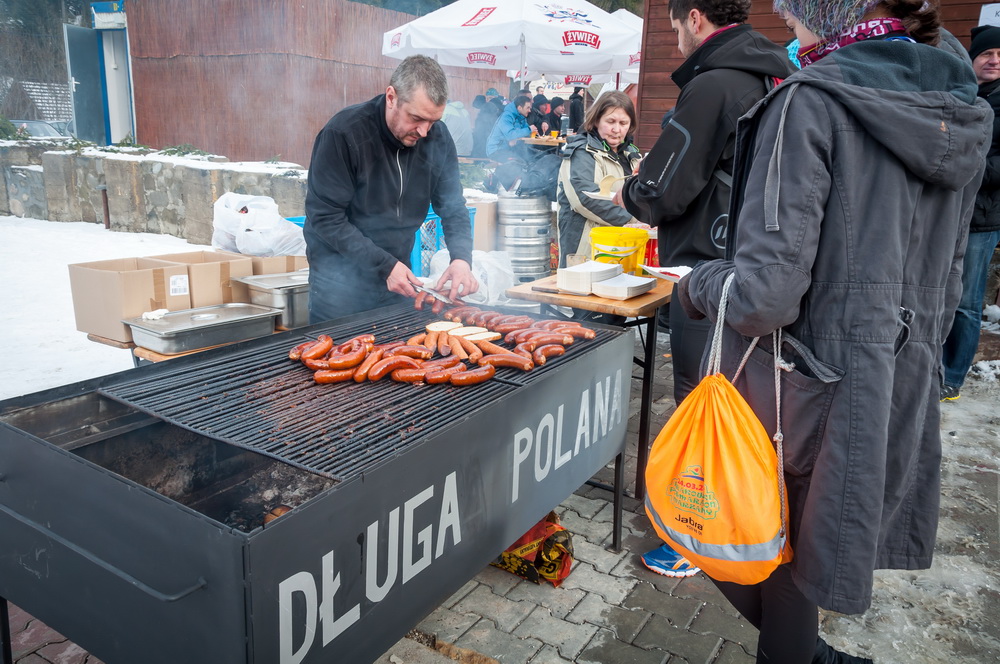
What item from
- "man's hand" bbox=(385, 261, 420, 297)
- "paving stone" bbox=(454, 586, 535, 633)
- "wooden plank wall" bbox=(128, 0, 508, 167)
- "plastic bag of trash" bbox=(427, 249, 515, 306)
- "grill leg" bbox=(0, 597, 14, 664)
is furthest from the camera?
"wooden plank wall" bbox=(128, 0, 508, 167)

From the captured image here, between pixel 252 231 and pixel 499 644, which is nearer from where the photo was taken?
pixel 499 644

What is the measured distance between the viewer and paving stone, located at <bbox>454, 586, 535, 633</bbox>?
113 inches

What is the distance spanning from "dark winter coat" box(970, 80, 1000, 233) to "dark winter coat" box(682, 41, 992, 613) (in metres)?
3.55

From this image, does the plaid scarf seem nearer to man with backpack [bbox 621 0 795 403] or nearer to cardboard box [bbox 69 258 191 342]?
man with backpack [bbox 621 0 795 403]

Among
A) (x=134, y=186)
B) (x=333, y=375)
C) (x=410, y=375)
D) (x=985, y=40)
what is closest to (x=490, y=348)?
(x=410, y=375)

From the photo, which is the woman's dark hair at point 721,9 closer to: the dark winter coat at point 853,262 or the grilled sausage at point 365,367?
→ the dark winter coat at point 853,262

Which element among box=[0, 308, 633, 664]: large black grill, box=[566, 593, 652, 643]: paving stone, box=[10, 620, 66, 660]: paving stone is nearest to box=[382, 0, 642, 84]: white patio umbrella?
box=[0, 308, 633, 664]: large black grill

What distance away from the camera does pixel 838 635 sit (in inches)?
111

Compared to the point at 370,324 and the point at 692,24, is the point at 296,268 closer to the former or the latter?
the point at 370,324

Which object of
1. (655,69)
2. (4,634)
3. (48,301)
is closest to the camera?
(4,634)

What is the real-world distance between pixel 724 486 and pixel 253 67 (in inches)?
571

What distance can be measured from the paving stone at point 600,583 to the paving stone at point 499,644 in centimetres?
46

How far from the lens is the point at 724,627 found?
2871mm

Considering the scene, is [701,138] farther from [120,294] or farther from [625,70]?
[625,70]
